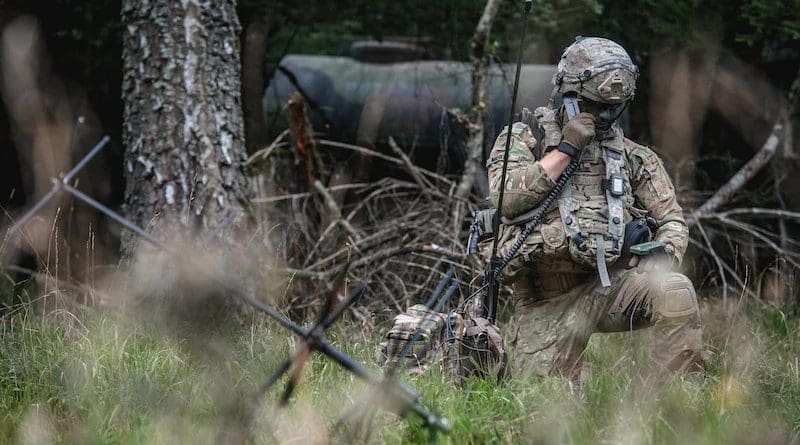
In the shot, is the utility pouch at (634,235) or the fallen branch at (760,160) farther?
the fallen branch at (760,160)

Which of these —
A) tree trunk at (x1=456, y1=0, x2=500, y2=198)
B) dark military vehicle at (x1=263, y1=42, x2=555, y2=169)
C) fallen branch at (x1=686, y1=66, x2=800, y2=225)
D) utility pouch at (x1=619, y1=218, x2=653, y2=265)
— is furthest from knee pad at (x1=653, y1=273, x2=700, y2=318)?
dark military vehicle at (x1=263, y1=42, x2=555, y2=169)

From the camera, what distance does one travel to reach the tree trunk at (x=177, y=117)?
5.57 metres

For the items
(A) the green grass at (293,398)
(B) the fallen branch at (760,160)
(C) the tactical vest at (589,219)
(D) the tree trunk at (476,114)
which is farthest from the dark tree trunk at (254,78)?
(C) the tactical vest at (589,219)

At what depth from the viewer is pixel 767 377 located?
14.4 feet

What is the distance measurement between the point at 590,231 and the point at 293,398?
144 centimetres

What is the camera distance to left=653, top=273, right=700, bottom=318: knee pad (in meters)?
4.18

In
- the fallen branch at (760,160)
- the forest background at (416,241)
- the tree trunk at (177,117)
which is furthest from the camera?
the fallen branch at (760,160)

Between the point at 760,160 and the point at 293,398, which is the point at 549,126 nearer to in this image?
the point at 293,398

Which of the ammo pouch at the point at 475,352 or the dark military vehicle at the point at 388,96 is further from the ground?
the dark military vehicle at the point at 388,96

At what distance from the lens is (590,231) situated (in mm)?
4203

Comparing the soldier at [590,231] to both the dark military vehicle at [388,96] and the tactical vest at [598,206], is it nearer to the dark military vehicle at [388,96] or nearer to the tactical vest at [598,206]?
the tactical vest at [598,206]

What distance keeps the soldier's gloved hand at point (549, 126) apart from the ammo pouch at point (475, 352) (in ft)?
2.79

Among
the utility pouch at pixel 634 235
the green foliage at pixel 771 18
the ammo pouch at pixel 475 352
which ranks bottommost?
the ammo pouch at pixel 475 352

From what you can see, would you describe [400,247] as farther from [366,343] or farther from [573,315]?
[573,315]
